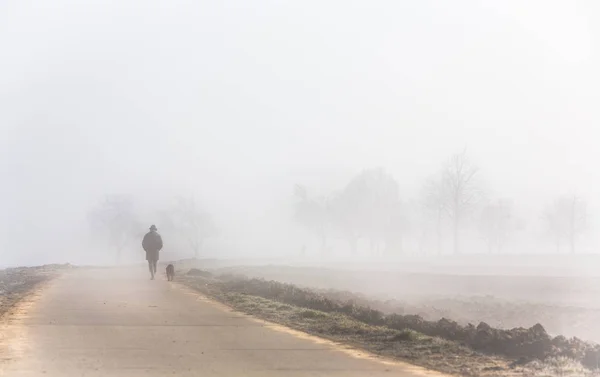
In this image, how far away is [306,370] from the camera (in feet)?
39.4

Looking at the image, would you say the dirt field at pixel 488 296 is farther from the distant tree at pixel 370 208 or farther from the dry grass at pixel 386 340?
the distant tree at pixel 370 208

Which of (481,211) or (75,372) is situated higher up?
(481,211)

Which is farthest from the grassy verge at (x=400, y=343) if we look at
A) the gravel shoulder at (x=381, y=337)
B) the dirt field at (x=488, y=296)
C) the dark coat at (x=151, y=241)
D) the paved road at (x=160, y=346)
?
the dark coat at (x=151, y=241)

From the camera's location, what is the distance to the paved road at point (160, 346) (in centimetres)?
1187

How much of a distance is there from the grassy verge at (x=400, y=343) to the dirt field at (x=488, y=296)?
504 cm

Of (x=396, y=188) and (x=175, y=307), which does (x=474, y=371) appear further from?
(x=396, y=188)

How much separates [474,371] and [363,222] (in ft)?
316

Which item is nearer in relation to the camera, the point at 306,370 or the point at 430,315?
the point at 306,370

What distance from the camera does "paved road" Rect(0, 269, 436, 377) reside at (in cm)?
1187

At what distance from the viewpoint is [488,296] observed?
1389 inches

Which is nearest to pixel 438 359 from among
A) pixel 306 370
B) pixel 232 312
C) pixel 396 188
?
pixel 306 370

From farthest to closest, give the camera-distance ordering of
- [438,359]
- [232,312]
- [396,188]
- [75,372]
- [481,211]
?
1. [481,211]
2. [396,188]
3. [232,312]
4. [438,359]
5. [75,372]

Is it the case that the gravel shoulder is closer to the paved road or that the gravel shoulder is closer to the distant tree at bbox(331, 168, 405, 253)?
the paved road

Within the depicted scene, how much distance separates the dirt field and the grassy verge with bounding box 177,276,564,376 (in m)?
5.04
